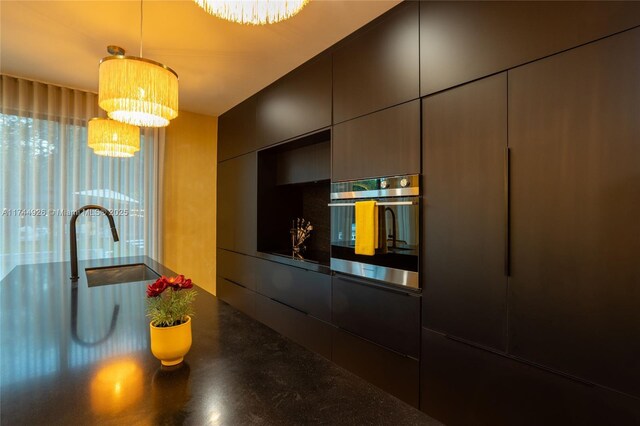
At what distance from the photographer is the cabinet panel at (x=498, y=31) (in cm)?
114

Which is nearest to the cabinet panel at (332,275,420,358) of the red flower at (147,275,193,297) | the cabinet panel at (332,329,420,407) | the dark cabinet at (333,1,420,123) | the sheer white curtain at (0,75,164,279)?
the cabinet panel at (332,329,420,407)

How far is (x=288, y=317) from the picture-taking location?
2754 mm

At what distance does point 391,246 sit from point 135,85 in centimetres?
153

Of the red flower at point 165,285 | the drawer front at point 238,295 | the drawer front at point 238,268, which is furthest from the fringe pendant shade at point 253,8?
the drawer front at point 238,295

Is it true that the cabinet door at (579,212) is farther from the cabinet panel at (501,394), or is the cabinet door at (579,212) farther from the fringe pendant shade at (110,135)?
the fringe pendant shade at (110,135)

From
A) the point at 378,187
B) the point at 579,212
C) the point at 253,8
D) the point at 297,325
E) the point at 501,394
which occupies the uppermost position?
the point at 253,8

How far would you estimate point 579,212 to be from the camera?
1170 millimetres

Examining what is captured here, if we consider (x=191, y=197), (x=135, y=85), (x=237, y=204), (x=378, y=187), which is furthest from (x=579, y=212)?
(x=191, y=197)

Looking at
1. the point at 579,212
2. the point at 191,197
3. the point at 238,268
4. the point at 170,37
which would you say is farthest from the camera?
the point at 191,197

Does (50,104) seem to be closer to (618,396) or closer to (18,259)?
(18,259)

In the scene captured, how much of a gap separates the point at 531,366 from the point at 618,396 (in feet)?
0.87

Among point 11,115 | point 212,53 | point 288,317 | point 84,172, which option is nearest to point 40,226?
point 84,172

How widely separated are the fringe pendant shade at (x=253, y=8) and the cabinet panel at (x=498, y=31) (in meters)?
0.94

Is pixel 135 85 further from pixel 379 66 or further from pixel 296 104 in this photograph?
pixel 296 104
